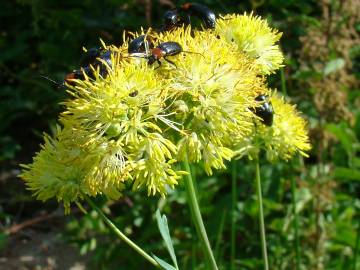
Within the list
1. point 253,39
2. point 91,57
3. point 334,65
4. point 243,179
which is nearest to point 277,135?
point 253,39

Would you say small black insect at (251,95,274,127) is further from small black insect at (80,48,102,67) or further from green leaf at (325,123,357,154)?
green leaf at (325,123,357,154)

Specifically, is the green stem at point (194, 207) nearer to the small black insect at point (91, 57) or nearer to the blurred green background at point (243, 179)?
the small black insect at point (91, 57)

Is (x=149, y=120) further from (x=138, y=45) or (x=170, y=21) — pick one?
(x=170, y=21)

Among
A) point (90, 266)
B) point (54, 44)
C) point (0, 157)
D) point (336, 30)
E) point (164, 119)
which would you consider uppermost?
point (54, 44)

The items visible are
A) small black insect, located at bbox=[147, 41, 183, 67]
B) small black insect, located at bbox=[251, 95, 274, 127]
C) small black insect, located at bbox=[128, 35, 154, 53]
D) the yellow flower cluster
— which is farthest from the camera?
small black insect, located at bbox=[251, 95, 274, 127]

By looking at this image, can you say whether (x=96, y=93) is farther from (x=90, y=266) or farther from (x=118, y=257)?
(x=90, y=266)

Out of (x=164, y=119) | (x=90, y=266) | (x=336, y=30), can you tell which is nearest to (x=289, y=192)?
(x=336, y=30)

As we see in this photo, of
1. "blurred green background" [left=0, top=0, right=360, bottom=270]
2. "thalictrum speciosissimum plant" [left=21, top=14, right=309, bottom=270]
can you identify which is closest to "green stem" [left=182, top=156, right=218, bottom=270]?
"thalictrum speciosissimum plant" [left=21, top=14, right=309, bottom=270]
